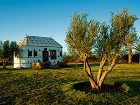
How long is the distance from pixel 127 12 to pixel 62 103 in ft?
28.9

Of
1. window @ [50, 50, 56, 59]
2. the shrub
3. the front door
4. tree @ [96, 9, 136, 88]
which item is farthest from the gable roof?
tree @ [96, 9, 136, 88]

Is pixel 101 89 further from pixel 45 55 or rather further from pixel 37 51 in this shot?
pixel 45 55

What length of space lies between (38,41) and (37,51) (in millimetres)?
2284

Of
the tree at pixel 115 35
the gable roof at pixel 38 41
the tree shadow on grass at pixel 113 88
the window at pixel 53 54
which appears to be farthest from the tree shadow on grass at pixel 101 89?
the window at pixel 53 54

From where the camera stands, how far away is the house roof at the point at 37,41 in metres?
45.7

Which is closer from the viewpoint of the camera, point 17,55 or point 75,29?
point 75,29

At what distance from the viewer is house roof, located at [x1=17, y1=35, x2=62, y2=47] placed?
45.7 metres

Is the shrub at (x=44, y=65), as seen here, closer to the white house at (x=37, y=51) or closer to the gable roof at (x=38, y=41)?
the white house at (x=37, y=51)

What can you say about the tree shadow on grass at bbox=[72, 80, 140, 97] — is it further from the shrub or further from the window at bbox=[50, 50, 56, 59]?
the window at bbox=[50, 50, 56, 59]

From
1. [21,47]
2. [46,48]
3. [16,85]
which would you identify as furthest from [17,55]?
[16,85]

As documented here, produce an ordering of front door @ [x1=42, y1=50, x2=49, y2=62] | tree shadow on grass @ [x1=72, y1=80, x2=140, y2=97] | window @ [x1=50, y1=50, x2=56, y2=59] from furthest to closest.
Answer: window @ [x1=50, y1=50, x2=56, y2=59] → front door @ [x1=42, y1=50, x2=49, y2=62] → tree shadow on grass @ [x1=72, y1=80, x2=140, y2=97]

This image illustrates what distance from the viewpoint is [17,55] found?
45.2 meters

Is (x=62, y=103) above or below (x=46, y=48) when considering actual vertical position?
below

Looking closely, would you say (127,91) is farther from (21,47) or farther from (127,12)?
(21,47)
